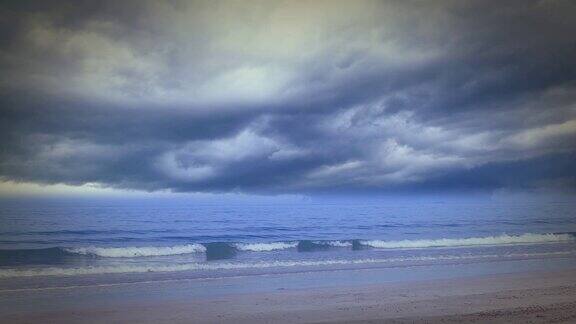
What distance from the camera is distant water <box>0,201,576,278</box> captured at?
10.4 meters

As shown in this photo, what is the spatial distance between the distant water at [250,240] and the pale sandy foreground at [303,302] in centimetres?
201

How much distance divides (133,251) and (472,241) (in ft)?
36.3

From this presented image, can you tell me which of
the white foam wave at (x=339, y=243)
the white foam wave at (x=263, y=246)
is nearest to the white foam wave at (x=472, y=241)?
the white foam wave at (x=339, y=243)

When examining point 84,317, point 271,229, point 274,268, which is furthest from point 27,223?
point 84,317

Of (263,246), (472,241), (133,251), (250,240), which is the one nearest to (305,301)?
(263,246)

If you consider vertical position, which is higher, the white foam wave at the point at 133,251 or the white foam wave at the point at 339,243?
the white foam wave at the point at 133,251

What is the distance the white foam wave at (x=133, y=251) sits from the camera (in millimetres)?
12242

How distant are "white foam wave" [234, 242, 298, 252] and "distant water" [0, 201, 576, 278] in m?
0.03

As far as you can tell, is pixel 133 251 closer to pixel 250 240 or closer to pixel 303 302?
pixel 250 240

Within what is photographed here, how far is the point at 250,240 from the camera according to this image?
50.5 feet

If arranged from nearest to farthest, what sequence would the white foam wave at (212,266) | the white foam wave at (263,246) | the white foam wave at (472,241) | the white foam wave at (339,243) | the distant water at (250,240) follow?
the white foam wave at (212,266) < the distant water at (250,240) < the white foam wave at (263,246) < the white foam wave at (472,241) < the white foam wave at (339,243)

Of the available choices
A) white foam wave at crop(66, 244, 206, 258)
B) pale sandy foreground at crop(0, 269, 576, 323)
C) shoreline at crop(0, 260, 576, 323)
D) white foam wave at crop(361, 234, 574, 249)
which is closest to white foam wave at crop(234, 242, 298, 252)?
white foam wave at crop(66, 244, 206, 258)

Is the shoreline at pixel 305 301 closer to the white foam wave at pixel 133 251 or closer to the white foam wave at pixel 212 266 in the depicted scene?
the white foam wave at pixel 212 266

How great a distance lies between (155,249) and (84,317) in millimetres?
7457
